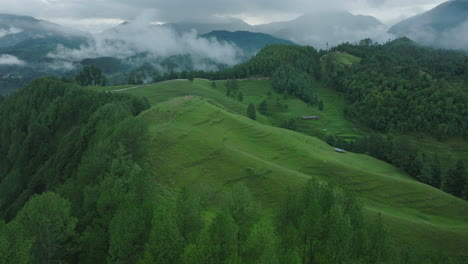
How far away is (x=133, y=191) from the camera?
3291 centimetres

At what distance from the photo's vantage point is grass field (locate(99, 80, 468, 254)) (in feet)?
178

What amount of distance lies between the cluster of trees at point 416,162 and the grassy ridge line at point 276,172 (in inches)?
794

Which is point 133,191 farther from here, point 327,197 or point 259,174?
point 259,174

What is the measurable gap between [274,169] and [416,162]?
183 ft

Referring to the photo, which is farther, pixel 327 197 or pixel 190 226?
pixel 327 197

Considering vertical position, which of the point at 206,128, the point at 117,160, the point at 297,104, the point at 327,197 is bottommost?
the point at 297,104

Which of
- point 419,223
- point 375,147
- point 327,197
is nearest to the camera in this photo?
point 327,197

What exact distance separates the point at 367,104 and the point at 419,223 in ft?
448

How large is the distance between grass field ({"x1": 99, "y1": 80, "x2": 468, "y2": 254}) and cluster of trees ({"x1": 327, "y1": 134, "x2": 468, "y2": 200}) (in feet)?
20.4

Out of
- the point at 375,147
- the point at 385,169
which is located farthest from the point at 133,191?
the point at 375,147

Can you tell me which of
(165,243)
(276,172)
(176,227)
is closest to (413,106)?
(276,172)

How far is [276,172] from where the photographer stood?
2470 inches

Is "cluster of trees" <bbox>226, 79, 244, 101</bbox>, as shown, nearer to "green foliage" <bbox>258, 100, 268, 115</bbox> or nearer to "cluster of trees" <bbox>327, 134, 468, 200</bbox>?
"green foliage" <bbox>258, 100, 268, 115</bbox>

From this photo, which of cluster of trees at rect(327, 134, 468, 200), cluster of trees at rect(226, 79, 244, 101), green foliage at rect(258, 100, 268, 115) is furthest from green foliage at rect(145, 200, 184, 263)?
cluster of trees at rect(226, 79, 244, 101)
